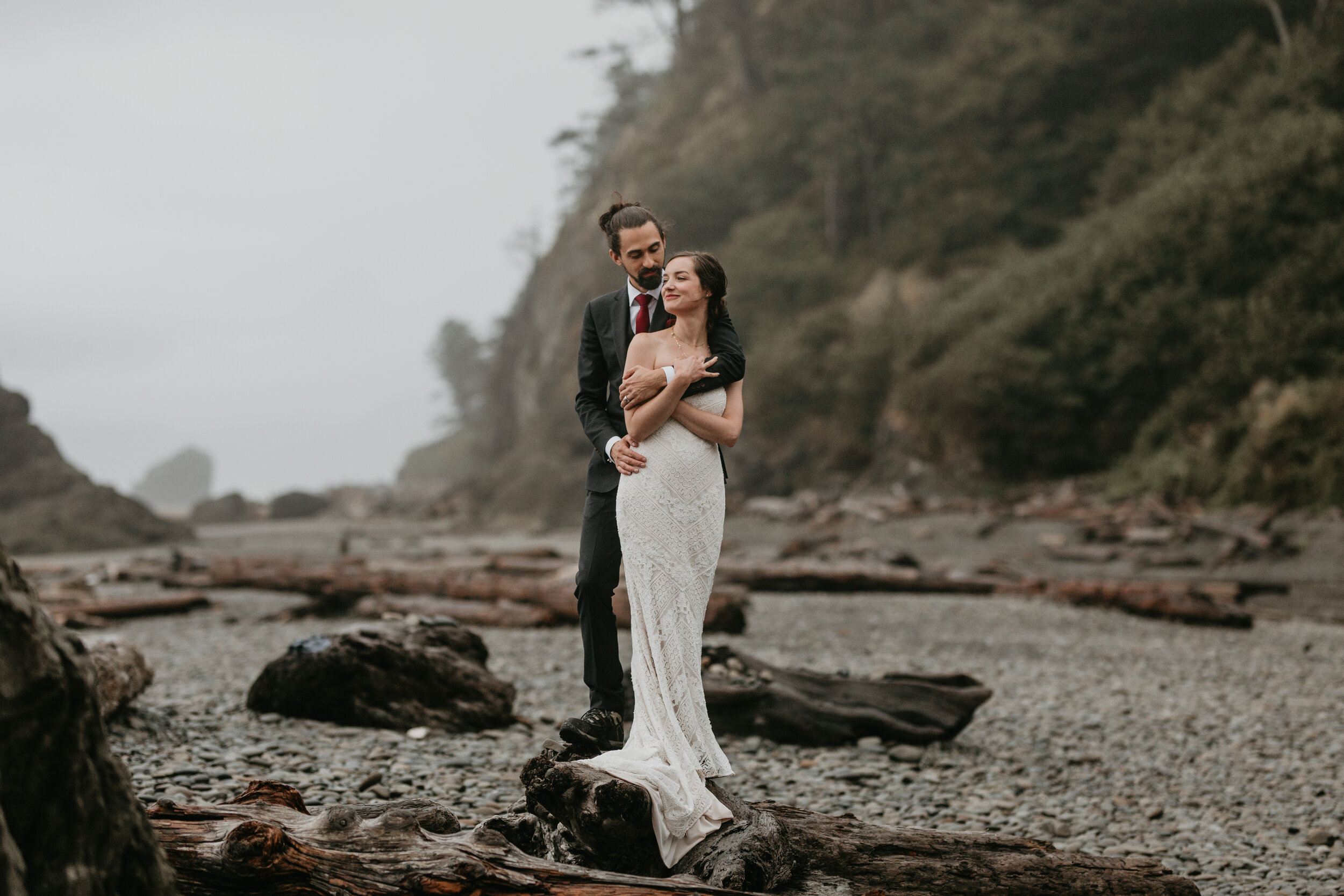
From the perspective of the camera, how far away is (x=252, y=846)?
2311mm

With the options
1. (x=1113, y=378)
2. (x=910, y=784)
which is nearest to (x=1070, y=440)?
(x=1113, y=378)

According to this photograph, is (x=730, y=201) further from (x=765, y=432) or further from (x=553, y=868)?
(x=553, y=868)

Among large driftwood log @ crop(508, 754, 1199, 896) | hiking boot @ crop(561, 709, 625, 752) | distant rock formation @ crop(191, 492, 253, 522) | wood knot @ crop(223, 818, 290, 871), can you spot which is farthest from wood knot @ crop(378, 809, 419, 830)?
distant rock formation @ crop(191, 492, 253, 522)

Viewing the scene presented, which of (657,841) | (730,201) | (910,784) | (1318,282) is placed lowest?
(910,784)

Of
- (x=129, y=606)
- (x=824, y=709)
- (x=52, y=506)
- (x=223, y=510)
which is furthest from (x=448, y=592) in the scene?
(x=223, y=510)

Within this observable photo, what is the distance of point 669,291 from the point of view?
11.3ft

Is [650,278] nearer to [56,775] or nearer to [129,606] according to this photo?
[56,775]

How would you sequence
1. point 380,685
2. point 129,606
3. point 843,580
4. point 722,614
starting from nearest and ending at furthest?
point 380,685, point 722,614, point 129,606, point 843,580

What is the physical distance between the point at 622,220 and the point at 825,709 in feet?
11.8

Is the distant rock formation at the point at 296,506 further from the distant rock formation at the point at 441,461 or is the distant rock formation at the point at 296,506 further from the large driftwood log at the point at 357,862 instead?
the large driftwood log at the point at 357,862

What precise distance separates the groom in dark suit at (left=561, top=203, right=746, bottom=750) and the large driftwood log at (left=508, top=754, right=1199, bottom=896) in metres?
0.67

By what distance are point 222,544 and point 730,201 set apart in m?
26.2

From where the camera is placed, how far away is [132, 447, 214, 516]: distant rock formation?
120938 millimetres

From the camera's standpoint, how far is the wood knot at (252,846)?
2314 mm
